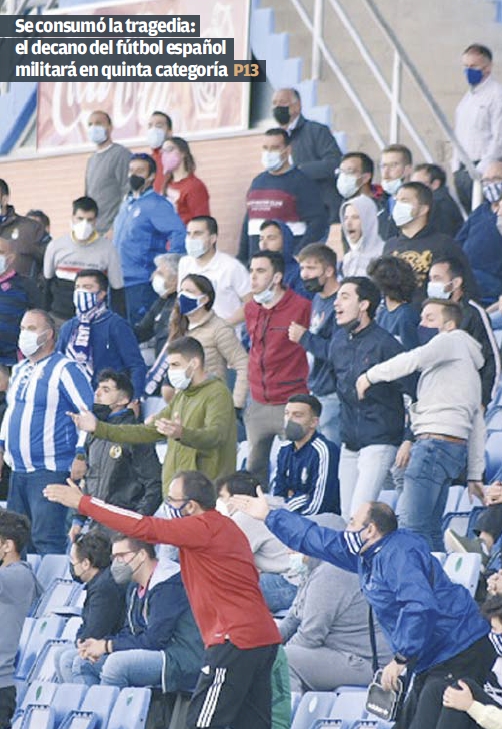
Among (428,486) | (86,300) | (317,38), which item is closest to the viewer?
(428,486)

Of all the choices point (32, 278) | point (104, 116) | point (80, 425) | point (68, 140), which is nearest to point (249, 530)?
point (80, 425)

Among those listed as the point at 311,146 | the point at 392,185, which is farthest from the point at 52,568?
the point at 311,146

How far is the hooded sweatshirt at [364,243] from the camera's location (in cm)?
1398

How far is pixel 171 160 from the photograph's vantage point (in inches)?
638

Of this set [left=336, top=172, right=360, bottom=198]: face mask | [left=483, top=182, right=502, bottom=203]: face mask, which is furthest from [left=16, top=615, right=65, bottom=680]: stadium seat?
[left=483, top=182, right=502, bottom=203]: face mask

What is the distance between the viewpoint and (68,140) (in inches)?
781

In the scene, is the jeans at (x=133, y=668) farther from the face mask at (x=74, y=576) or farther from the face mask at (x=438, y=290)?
the face mask at (x=438, y=290)

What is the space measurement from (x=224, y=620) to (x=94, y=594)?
194cm

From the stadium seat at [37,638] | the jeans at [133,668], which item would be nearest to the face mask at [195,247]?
the stadium seat at [37,638]

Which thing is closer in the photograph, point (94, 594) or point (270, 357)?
point (94, 594)

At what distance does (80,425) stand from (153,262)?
483 centimetres

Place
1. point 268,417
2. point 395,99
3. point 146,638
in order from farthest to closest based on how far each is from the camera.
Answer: point 395,99
point 268,417
point 146,638

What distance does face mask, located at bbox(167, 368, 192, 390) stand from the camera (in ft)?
40.4

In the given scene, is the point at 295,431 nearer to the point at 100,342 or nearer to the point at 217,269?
the point at 100,342
